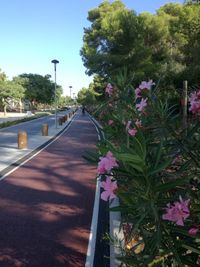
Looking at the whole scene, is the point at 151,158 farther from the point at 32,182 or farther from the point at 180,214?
the point at 32,182

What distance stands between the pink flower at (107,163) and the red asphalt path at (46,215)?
2.23 m

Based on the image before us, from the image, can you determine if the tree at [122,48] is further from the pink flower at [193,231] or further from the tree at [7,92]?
the tree at [7,92]

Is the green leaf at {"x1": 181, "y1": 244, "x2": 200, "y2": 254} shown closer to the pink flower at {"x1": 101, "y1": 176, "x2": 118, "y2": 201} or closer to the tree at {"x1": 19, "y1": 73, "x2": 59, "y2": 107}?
the pink flower at {"x1": 101, "y1": 176, "x2": 118, "y2": 201}

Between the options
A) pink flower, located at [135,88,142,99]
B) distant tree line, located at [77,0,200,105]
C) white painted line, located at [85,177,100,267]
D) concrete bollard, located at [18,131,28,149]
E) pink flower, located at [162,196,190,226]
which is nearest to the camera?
pink flower, located at [162,196,190,226]

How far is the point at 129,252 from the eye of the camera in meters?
3.71

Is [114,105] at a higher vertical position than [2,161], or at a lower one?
higher

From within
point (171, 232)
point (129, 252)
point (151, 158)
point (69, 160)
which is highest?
point (151, 158)

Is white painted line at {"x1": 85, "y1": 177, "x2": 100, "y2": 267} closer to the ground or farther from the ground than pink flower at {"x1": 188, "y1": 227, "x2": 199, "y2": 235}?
closer to the ground

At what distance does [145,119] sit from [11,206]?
5.86 metres

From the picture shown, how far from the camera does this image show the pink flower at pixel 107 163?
2484 millimetres

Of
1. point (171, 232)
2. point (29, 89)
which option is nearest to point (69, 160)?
point (171, 232)

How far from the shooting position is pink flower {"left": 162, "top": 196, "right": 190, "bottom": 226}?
8.08 feet

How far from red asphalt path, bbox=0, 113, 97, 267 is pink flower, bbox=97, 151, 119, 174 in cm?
223

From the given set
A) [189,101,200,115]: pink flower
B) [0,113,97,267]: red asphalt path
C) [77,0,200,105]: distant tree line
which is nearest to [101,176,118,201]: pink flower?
[189,101,200,115]: pink flower
